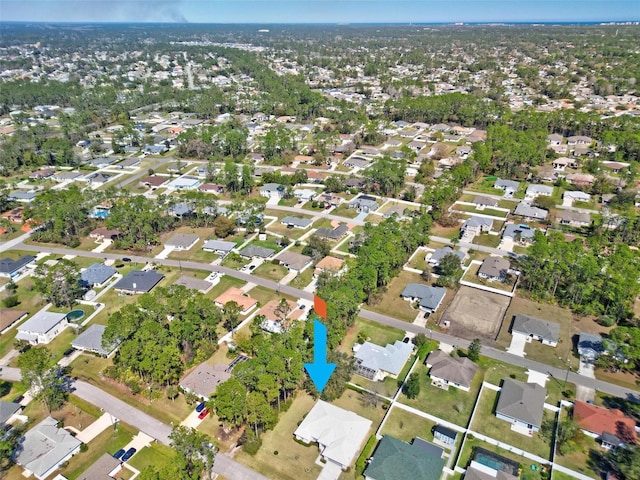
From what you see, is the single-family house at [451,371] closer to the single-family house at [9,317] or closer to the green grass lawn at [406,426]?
the green grass lawn at [406,426]

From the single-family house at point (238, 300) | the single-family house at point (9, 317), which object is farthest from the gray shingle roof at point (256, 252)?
the single-family house at point (9, 317)

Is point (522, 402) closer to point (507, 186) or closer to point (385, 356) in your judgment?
point (385, 356)

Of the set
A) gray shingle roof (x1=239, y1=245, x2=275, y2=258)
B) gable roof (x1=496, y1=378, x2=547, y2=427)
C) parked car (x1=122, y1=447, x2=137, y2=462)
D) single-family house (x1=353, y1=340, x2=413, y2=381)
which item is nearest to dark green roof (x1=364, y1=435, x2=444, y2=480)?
gable roof (x1=496, y1=378, x2=547, y2=427)

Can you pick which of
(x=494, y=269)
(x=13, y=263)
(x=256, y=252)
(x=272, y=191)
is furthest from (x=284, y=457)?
(x=272, y=191)

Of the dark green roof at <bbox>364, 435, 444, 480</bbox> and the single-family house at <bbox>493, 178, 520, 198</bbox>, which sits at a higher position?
the single-family house at <bbox>493, 178, 520, 198</bbox>

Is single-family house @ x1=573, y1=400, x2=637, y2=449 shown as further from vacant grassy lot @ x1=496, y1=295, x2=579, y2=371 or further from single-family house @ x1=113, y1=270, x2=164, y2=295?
single-family house @ x1=113, y1=270, x2=164, y2=295

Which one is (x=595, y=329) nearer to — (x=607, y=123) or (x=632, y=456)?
(x=632, y=456)

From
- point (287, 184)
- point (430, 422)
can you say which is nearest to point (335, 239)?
point (287, 184)
